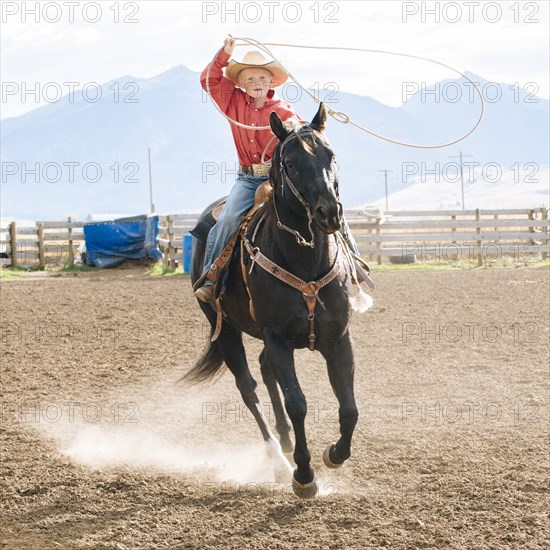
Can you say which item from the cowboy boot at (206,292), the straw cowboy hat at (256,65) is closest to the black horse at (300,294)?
the cowboy boot at (206,292)

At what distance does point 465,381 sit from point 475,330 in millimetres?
2683

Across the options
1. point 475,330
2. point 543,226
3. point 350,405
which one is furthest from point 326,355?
point 543,226

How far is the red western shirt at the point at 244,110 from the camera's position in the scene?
564 centimetres

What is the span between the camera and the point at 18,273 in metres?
21.3

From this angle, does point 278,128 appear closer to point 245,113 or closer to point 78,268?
point 245,113

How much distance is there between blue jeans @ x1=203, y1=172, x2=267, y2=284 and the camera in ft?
18.2

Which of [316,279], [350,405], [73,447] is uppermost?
[316,279]

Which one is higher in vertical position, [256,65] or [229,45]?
[229,45]

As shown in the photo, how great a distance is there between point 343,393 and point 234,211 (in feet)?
4.99

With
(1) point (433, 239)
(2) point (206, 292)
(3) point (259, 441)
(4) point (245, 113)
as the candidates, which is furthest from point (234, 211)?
(1) point (433, 239)

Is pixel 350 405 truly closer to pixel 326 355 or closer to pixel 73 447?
pixel 326 355

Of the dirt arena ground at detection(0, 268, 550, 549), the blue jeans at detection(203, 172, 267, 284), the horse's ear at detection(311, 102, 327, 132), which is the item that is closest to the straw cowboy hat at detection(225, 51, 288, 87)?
the blue jeans at detection(203, 172, 267, 284)

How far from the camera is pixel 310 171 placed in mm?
4320

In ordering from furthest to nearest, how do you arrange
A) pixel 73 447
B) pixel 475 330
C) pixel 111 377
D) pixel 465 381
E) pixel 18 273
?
pixel 18 273 → pixel 475 330 → pixel 111 377 → pixel 465 381 → pixel 73 447
